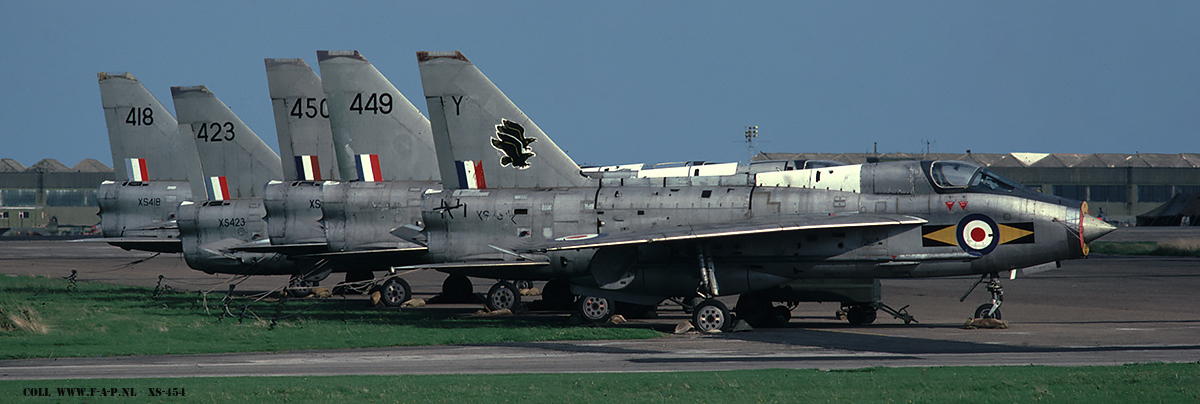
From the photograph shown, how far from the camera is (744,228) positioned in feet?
66.6

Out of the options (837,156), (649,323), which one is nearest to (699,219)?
(649,323)

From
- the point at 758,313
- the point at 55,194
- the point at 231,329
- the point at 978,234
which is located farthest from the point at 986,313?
the point at 55,194

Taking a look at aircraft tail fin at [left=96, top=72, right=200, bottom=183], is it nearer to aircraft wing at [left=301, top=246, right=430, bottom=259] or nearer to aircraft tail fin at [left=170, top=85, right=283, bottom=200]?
aircraft tail fin at [left=170, top=85, right=283, bottom=200]

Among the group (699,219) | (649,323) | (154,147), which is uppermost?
(154,147)

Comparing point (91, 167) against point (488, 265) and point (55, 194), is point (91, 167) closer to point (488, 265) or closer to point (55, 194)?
point (55, 194)

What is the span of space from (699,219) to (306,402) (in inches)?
467

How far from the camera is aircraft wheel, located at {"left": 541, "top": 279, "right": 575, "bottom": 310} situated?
1045 inches

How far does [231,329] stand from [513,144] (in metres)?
7.64

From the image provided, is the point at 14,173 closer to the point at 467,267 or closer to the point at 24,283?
the point at 24,283

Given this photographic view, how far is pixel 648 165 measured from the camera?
24875mm

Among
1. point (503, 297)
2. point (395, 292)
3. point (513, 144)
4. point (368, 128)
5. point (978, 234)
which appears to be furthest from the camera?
point (395, 292)

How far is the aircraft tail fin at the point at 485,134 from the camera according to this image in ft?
80.0

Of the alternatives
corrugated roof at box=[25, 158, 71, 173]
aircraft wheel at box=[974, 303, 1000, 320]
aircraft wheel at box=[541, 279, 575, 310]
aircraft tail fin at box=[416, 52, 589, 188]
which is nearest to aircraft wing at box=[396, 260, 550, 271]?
aircraft tail fin at box=[416, 52, 589, 188]

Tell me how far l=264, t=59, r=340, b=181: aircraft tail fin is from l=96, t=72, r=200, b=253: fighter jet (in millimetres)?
8080
